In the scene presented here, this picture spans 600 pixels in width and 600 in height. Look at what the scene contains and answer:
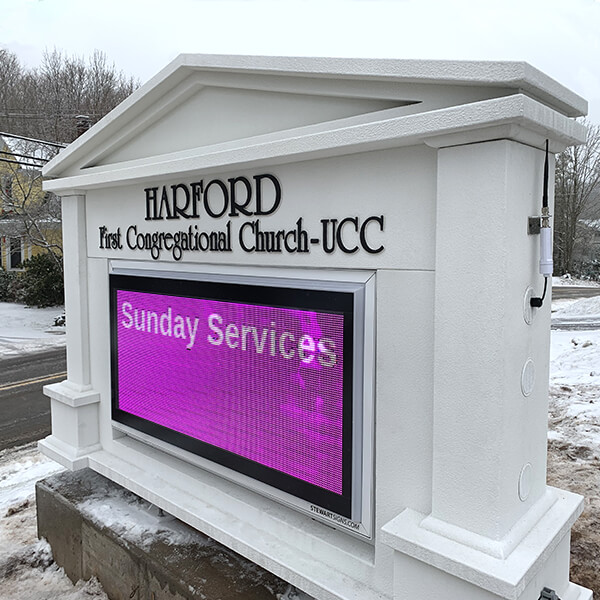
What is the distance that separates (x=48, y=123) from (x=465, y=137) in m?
27.8

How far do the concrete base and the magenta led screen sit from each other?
1.77ft

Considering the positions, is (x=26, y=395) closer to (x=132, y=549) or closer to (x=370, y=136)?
(x=132, y=549)

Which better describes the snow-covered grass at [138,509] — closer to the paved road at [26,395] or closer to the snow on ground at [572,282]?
the paved road at [26,395]

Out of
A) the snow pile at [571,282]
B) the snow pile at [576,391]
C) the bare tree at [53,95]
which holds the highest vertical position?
the bare tree at [53,95]

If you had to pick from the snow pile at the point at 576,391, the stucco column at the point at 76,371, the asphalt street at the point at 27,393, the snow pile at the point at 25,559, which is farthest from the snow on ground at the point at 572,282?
the stucco column at the point at 76,371

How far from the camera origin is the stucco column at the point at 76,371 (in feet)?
13.7

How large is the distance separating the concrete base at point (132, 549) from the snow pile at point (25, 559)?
0.08 meters

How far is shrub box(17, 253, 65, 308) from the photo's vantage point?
19.1 metres

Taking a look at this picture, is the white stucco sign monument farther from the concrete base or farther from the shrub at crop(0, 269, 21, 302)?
the shrub at crop(0, 269, 21, 302)

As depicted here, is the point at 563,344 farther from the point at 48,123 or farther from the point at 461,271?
the point at 48,123

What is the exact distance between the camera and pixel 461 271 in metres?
2.14

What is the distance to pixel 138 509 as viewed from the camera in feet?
12.5

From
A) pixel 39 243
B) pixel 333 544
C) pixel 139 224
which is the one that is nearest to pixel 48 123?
pixel 39 243

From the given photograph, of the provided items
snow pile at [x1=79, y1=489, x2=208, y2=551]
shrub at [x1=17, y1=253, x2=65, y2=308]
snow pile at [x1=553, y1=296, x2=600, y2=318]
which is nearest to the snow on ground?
snow pile at [x1=553, y1=296, x2=600, y2=318]
